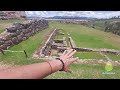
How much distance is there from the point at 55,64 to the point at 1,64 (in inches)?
220

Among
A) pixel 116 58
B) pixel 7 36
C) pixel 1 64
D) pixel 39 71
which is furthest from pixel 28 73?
pixel 116 58

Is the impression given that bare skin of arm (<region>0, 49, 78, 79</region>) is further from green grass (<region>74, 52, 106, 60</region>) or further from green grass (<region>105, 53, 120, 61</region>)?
green grass (<region>105, 53, 120, 61</region>)

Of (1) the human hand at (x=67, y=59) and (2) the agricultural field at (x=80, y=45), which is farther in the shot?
(2) the agricultural field at (x=80, y=45)

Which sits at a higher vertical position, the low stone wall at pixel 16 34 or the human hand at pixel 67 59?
the human hand at pixel 67 59

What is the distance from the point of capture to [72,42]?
30.7 ft

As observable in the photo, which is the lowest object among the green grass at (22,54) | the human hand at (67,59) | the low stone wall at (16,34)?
the green grass at (22,54)

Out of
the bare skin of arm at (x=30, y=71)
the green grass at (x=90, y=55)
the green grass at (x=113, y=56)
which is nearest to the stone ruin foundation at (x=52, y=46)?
the green grass at (x=90, y=55)

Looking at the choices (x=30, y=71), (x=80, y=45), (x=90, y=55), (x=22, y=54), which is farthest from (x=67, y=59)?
(x=80, y=45)

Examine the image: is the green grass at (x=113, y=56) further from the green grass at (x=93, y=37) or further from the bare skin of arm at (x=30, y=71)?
the bare skin of arm at (x=30, y=71)

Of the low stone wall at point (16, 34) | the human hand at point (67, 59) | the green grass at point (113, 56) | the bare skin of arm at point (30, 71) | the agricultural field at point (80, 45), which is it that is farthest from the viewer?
the green grass at point (113, 56)

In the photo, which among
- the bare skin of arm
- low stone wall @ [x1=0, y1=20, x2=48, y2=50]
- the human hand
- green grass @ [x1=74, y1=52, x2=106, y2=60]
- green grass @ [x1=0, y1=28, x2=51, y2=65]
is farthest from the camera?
green grass @ [x1=74, y1=52, x2=106, y2=60]

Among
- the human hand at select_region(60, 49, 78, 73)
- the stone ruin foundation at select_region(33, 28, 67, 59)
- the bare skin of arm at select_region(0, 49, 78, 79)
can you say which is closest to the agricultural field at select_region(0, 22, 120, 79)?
the stone ruin foundation at select_region(33, 28, 67, 59)
